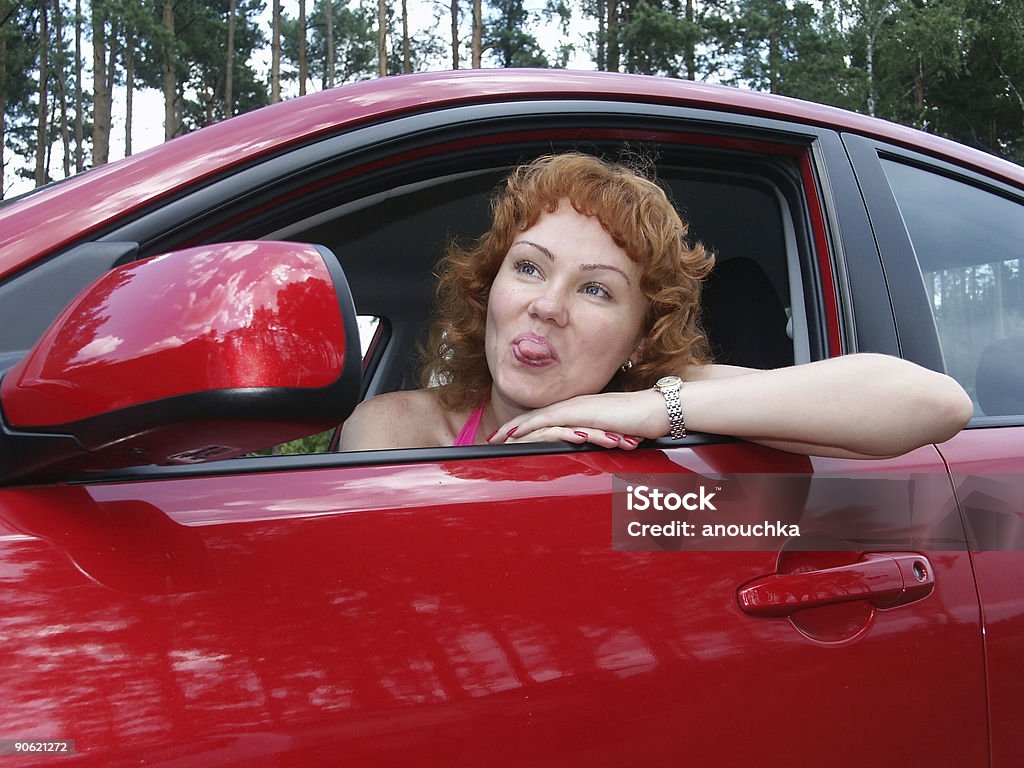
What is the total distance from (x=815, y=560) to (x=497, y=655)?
1.47 feet

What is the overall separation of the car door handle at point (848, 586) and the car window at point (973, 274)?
433mm

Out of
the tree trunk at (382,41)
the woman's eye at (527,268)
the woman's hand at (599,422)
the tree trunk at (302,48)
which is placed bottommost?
the woman's hand at (599,422)

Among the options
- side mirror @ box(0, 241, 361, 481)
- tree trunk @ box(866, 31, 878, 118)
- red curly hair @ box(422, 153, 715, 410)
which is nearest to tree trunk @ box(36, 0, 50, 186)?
tree trunk @ box(866, 31, 878, 118)

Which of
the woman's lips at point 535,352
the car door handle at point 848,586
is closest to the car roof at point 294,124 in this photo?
the woman's lips at point 535,352

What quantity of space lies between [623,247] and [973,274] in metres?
0.69

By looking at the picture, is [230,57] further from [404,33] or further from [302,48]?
[404,33]

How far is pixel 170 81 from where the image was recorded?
91.1 feet

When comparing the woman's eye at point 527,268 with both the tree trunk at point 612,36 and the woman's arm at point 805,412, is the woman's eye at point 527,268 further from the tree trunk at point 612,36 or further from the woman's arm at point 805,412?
the tree trunk at point 612,36

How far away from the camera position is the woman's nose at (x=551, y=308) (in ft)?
4.81

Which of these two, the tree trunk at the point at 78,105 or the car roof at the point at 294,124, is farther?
the tree trunk at the point at 78,105

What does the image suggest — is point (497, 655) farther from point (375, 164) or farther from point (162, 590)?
point (375, 164)

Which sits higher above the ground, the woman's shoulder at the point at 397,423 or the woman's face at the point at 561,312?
the woman's face at the point at 561,312

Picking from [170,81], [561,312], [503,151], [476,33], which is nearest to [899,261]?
[561,312]

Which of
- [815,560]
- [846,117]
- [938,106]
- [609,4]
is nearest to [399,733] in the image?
[815,560]
